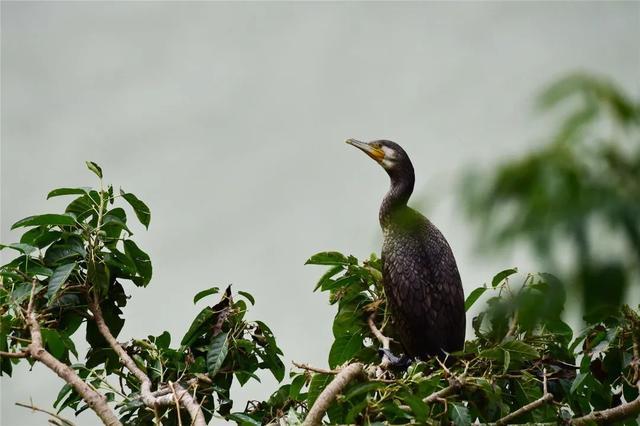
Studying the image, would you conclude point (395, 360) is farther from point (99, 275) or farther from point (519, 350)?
point (99, 275)

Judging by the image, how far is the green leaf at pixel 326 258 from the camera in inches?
114

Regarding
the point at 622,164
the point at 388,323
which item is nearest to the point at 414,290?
the point at 388,323

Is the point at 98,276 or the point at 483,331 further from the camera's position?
the point at 483,331

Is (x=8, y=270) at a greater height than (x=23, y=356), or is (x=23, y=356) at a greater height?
(x=8, y=270)

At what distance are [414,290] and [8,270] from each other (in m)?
1.35

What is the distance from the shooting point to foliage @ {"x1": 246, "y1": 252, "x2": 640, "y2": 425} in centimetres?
211

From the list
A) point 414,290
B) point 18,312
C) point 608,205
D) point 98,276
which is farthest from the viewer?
point 414,290

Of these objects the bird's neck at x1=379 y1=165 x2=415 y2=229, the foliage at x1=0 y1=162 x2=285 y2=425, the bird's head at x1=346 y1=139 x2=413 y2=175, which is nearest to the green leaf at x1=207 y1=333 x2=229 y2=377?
the foliage at x1=0 y1=162 x2=285 y2=425

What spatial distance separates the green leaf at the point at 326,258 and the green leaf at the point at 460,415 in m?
0.93

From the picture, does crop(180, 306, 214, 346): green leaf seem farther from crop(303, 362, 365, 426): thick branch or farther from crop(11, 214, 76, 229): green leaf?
crop(303, 362, 365, 426): thick branch

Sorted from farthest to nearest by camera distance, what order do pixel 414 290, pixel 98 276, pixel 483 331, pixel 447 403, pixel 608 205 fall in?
pixel 414 290, pixel 483 331, pixel 98 276, pixel 447 403, pixel 608 205

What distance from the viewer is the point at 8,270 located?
2.47 m

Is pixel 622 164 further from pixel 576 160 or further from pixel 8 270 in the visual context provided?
pixel 8 270

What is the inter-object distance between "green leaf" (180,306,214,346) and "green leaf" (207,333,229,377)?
0.25 feet
